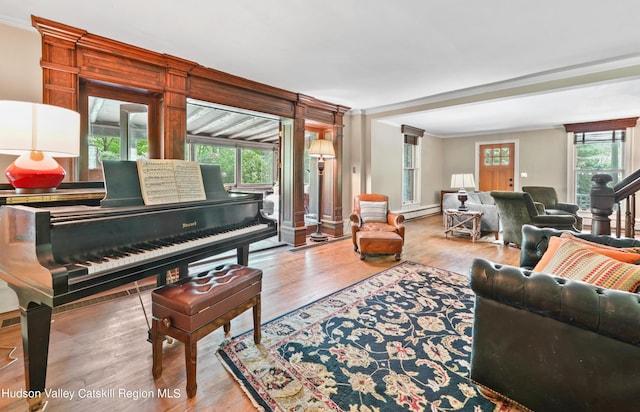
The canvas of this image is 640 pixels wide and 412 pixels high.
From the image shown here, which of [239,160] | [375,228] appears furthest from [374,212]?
[239,160]

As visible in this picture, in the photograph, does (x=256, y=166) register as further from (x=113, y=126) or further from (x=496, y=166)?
(x=496, y=166)

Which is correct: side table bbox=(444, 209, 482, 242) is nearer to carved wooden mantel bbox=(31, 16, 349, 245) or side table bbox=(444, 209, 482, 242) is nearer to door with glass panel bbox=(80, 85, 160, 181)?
carved wooden mantel bbox=(31, 16, 349, 245)

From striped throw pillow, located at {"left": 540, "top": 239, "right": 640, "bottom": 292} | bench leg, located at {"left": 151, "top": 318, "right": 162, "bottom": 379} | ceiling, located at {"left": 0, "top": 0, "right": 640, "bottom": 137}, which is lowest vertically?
bench leg, located at {"left": 151, "top": 318, "right": 162, "bottom": 379}

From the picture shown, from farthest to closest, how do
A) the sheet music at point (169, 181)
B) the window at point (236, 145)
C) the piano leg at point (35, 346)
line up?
the window at point (236, 145), the sheet music at point (169, 181), the piano leg at point (35, 346)

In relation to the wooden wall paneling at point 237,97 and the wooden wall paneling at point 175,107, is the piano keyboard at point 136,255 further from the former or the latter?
the wooden wall paneling at point 237,97

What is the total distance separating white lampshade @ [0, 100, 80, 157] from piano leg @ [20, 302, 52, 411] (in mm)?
886

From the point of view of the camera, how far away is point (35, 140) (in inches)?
65.0

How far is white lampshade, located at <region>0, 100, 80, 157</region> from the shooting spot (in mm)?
1604

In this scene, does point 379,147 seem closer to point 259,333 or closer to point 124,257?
point 259,333

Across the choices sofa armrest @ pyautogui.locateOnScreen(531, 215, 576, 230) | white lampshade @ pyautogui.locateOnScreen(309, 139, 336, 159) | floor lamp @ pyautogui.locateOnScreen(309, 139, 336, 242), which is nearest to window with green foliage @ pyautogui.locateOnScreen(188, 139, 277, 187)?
Answer: floor lamp @ pyautogui.locateOnScreen(309, 139, 336, 242)

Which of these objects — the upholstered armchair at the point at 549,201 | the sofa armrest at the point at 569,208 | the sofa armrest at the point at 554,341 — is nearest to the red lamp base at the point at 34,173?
the sofa armrest at the point at 554,341

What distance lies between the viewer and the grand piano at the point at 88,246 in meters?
1.28

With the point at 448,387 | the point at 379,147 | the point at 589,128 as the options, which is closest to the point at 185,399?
the point at 448,387

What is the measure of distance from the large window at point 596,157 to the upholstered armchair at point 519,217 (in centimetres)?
314
